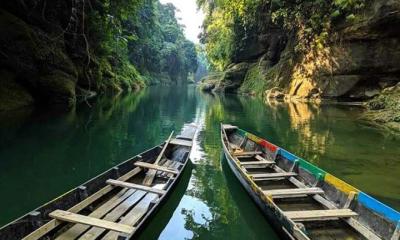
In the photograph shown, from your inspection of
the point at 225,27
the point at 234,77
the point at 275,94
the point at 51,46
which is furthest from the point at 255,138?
the point at 234,77

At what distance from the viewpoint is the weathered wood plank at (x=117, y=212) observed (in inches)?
189

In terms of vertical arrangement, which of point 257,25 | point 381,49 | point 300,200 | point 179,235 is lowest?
point 179,235

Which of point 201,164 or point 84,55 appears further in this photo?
point 84,55

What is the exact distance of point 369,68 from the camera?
25.7 m

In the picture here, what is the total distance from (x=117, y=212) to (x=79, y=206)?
65 cm

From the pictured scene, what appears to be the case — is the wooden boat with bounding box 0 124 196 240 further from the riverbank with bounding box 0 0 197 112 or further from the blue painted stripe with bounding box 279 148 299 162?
the riverbank with bounding box 0 0 197 112

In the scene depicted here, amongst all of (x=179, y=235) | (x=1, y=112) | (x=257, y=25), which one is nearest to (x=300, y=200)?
(x=179, y=235)

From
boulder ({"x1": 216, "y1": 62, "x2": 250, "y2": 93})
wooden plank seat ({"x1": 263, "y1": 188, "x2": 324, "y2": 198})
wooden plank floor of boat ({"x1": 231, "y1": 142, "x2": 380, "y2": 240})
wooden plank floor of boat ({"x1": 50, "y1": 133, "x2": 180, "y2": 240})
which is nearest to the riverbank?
wooden plank floor of boat ({"x1": 50, "y1": 133, "x2": 180, "y2": 240})

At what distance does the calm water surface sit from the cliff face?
8.47 metres

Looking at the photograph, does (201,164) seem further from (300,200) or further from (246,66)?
(246,66)

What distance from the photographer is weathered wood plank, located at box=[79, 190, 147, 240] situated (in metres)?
4.80

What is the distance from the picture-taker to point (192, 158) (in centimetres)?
1071

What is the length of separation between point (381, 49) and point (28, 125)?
939 inches

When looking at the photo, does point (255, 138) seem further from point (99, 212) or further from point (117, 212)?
point (99, 212)
